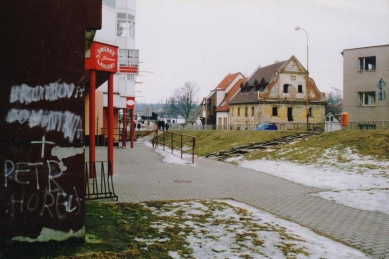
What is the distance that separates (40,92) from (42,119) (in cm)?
37

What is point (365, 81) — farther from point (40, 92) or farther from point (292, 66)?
point (40, 92)

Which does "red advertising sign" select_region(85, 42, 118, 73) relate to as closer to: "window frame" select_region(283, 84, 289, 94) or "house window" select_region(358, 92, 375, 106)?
"house window" select_region(358, 92, 375, 106)

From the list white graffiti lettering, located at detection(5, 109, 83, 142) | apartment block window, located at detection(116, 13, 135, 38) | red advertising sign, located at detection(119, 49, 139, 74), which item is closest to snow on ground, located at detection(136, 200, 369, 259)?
white graffiti lettering, located at detection(5, 109, 83, 142)

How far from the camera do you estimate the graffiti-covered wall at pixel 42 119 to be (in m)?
4.98

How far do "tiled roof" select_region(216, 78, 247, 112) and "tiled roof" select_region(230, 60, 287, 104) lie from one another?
3.37 meters

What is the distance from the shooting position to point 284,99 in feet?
170

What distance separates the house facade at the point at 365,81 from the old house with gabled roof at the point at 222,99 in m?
25.6

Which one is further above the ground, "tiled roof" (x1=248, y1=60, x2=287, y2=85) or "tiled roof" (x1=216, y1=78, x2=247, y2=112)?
"tiled roof" (x1=248, y1=60, x2=287, y2=85)

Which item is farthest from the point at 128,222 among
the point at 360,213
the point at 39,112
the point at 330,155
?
the point at 330,155

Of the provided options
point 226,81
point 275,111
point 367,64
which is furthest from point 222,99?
point 367,64

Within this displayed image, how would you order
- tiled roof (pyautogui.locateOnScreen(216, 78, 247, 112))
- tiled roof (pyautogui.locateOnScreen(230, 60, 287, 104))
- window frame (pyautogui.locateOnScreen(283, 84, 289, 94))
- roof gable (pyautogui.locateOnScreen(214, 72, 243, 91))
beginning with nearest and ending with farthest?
1. window frame (pyautogui.locateOnScreen(283, 84, 289, 94))
2. tiled roof (pyautogui.locateOnScreen(230, 60, 287, 104))
3. tiled roof (pyautogui.locateOnScreen(216, 78, 247, 112))
4. roof gable (pyautogui.locateOnScreen(214, 72, 243, 91))

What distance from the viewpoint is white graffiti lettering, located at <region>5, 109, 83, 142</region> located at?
505 centimetres

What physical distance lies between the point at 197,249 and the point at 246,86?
5377 centimetres

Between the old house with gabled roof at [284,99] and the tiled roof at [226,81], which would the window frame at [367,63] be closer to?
the old house with gabled roof at [284,99]
